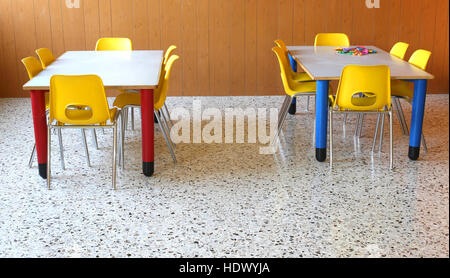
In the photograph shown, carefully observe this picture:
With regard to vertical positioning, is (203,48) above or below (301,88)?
above

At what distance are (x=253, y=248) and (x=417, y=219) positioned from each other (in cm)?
108

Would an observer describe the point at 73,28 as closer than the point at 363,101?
No

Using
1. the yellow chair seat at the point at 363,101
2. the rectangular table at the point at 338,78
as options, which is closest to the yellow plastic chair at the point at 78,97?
the rectangular table at the point at 338,78

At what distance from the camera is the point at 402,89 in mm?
4746

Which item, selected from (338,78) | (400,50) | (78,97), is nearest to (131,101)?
(78,97)

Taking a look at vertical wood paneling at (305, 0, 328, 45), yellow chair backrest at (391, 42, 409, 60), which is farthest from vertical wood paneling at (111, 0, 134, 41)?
yellow chair backrest at (391, 42, 409, 60)

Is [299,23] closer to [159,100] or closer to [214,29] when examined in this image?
[214,29]

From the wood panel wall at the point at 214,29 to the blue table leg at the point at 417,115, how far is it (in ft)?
8.28

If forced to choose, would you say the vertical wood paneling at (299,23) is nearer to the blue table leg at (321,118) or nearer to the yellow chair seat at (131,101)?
the blue table leg at (321,118)

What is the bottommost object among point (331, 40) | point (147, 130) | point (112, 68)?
point (147, 130)

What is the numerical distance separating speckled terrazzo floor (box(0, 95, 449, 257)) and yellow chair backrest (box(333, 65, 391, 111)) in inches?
20.3

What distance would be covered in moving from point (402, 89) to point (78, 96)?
8.94 feet

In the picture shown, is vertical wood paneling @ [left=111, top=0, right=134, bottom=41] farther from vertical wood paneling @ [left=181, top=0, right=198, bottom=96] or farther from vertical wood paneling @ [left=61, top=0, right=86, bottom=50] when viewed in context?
vertical wood paneling @ [left=181, top=0, right=198, bottom=96]
